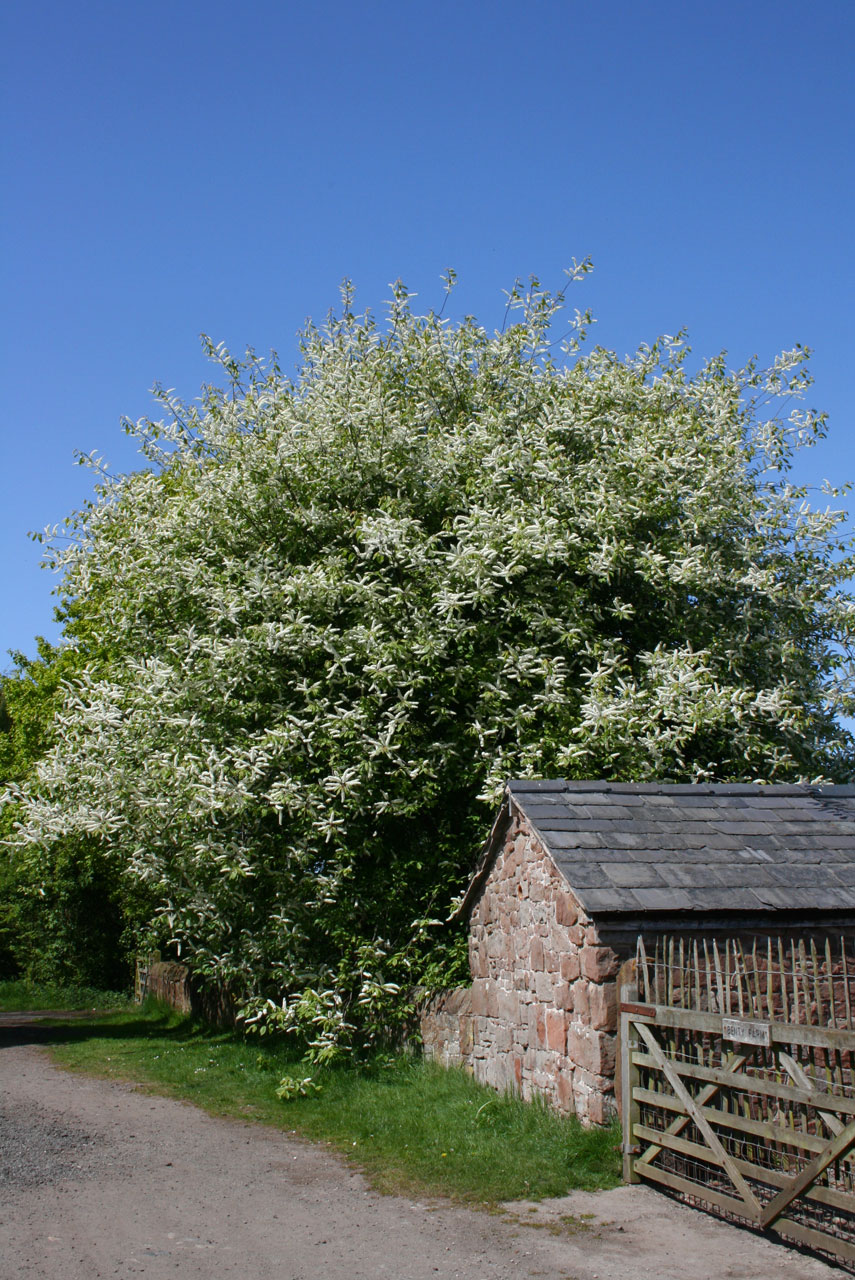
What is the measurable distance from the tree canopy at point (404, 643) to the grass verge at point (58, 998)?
13432mm

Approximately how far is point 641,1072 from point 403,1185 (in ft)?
6.55

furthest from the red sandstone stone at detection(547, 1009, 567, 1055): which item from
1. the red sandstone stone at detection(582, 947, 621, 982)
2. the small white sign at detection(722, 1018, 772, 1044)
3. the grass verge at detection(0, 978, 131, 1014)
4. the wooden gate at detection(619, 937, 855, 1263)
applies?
the grass verge at detection(0, 978, 131, 1014)

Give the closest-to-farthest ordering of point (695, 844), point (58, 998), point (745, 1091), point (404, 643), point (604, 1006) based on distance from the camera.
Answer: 1. point (745, 1091)
2. point (604, 1006)
3. point (695, 844)
4. point (404, 643)
5. point (58, 998)

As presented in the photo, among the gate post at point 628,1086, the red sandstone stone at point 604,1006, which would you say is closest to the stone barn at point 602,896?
the red sandstone stone at point 604,1006

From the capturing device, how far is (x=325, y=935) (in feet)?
42.4

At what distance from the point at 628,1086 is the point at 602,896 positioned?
1.41m

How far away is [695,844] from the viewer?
930 centimetres

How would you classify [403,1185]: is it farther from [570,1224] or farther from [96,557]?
[96,557]

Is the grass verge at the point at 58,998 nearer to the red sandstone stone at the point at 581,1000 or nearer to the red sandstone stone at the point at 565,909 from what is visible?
the red sandstone stone at the point at 565,909

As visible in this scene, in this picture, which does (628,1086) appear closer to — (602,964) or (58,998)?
(602,964)

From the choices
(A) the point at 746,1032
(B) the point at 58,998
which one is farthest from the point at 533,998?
(B) the point at 58,998

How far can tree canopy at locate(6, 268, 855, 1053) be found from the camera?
12.2 m

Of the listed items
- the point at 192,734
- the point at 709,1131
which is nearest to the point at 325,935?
the point at 192,734

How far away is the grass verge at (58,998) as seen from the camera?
2655 centimetres
